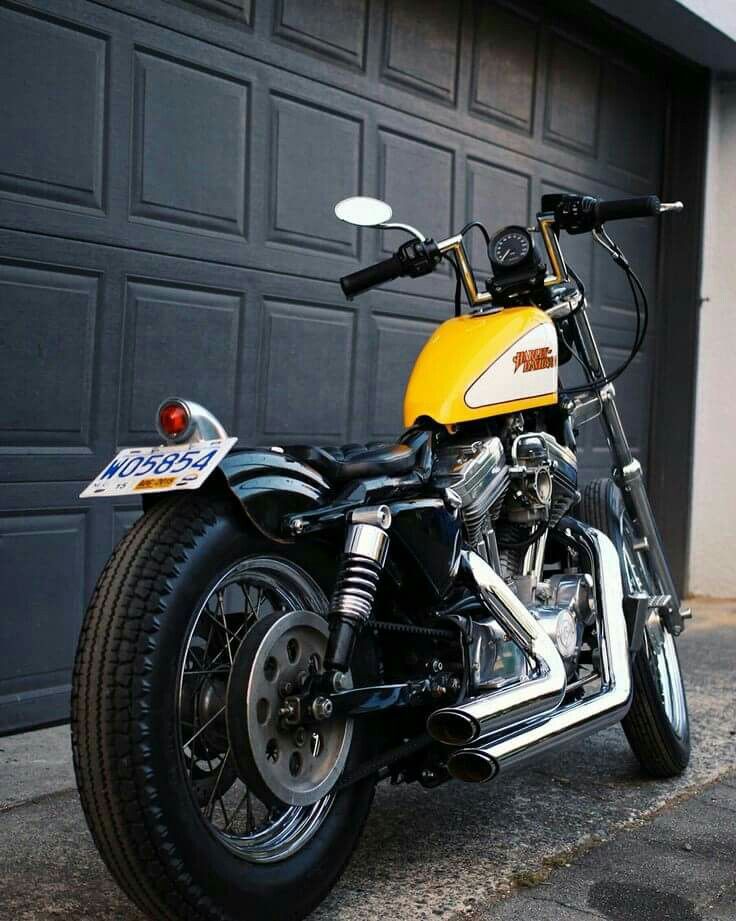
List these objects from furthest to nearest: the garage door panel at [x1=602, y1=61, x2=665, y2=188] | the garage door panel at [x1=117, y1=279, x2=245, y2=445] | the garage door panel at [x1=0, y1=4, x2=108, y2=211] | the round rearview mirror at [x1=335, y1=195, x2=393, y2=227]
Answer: the garage door panel at [x1=602, y1=61, x2=665, y2=188] → the garage door panel at [x1=117, y1=279, x2=245, y2=445] → the garage door panel at [x1=0, y1=4, x2=108, y2=211] → the round rearview mirror at [x1=335, y1=195, x2=393, y2=227]

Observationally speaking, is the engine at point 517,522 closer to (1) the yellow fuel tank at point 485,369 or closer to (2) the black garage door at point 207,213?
(1) the yellow fuel tank at point 485,369

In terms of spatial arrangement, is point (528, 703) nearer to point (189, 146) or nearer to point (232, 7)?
point (189, 146)

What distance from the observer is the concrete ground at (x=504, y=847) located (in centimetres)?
238

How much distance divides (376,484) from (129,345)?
5.82 feet

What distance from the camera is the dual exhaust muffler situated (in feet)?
Answer: 7.57

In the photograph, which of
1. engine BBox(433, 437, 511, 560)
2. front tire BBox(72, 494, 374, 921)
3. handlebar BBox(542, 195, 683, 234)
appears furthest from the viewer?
handlebar BBox(542, 195, 683, 234)

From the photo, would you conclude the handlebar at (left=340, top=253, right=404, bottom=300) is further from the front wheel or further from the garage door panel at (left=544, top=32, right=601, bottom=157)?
the garage door panel at (left=544, top=32, right=601, bottom=157)

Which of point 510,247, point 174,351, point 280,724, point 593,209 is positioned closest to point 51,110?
point 174,351

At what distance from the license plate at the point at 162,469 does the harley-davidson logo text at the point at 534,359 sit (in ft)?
2.94

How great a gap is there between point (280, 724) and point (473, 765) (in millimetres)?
422

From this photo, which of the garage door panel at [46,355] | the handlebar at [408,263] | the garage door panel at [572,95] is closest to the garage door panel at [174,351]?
the garage door panel at [46,355]

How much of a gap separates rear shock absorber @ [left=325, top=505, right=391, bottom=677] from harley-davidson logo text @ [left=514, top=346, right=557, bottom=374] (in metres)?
0.68

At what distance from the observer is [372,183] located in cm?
485

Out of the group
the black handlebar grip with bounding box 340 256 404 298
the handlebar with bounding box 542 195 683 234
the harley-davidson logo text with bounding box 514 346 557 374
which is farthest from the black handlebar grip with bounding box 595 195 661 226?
the black handlebar grip with bounding box 340 256 404 298
